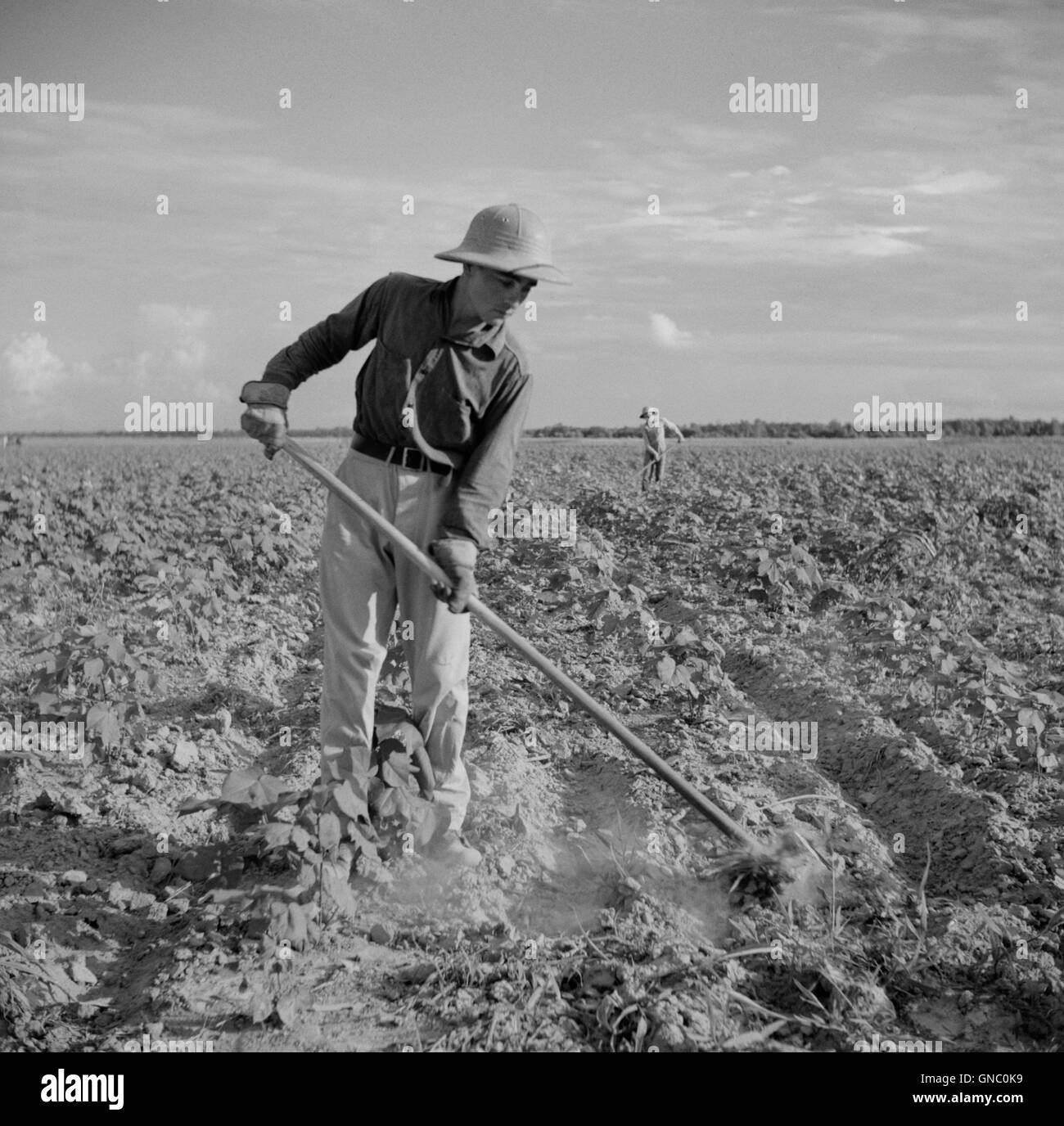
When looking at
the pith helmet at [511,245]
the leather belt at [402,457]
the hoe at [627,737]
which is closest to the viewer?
the pith helmet at [511,245]

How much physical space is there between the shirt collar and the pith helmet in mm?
170

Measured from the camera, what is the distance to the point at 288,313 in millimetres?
5395

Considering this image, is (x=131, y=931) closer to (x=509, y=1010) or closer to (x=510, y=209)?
(x=509, y=1010)

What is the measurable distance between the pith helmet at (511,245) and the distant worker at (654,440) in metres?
11.1

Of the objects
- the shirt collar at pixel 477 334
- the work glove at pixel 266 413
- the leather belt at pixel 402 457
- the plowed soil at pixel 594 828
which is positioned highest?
the shirt collar at pixel 477 334

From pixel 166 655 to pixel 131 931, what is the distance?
2673 mm

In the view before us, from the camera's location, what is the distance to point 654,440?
15148mm

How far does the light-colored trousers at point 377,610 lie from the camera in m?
3.51

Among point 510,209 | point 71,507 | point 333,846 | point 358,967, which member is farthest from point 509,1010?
point 71,507

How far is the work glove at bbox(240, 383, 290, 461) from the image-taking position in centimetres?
349

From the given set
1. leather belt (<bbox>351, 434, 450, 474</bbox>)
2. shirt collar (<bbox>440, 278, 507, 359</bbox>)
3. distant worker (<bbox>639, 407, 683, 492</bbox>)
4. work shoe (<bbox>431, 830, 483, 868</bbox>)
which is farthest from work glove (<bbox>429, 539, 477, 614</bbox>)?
distant worker (<bbox>639, 407, 683, 492</bbox>)

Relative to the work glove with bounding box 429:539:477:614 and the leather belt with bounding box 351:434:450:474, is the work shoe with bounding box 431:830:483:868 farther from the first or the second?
the leather belt with bounding box 351:434:450:474

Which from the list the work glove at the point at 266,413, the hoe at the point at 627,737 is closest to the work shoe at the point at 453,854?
the hoe at the point at 627,737

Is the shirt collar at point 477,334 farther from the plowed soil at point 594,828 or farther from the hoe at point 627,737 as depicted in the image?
the plowed soil at point 594,828
